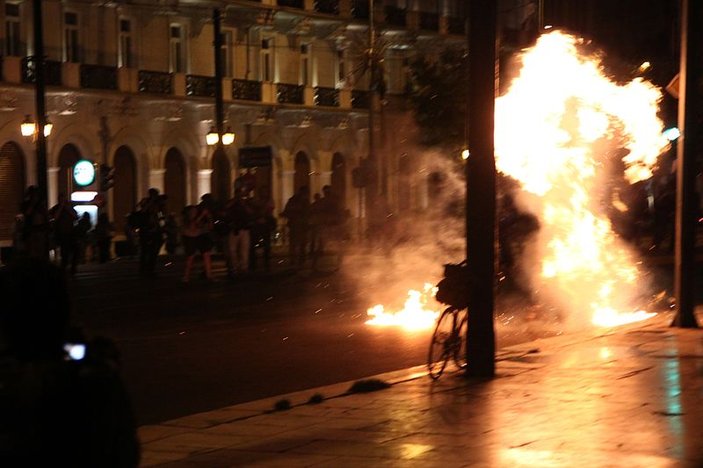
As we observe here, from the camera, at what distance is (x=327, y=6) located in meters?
49.8

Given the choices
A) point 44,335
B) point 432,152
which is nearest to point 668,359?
point 44,335

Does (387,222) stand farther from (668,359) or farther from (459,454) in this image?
(459,454)

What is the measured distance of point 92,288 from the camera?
24.0 metres

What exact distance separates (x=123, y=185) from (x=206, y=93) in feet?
14.8

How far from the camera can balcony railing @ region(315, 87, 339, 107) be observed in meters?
50.3

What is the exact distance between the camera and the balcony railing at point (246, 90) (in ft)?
151

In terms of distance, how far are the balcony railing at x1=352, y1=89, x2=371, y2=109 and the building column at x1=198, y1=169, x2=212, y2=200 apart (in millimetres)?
9065

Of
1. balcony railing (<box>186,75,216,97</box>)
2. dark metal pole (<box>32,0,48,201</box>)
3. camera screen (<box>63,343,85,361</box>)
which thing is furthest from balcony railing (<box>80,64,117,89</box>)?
camera screen (<box>63,343,85,361</box>)

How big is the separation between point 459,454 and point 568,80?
9.74 meters

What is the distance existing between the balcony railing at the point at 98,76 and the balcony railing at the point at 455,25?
61.3 feet

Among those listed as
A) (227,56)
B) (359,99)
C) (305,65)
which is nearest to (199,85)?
(227,56)

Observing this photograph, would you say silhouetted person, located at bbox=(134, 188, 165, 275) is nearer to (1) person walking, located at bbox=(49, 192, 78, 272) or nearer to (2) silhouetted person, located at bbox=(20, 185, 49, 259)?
(1) person walking, located at bbox=(49, 192, 78, 272)

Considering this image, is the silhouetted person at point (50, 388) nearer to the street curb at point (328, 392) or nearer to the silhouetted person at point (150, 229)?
the street curb at point (328, 392)

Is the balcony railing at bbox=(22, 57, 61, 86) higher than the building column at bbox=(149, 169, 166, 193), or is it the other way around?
the balcony railing at bbox=(22, 57, 61, 86)
